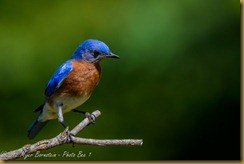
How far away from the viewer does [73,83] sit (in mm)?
3416

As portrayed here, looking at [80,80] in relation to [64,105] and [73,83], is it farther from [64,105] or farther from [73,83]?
[64,105]

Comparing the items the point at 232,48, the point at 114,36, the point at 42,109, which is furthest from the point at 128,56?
the point at 42,109

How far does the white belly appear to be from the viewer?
337 cm

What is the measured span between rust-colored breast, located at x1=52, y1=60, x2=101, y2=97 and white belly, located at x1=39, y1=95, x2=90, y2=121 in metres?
0.02

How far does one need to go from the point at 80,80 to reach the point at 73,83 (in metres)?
0.05

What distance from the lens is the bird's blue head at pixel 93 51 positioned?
124 inches

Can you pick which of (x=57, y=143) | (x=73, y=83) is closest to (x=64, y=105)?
(x=73, y=83)

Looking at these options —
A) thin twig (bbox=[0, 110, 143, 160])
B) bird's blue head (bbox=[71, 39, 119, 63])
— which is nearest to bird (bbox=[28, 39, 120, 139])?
bird's blue head (bbox=[71, 39, 119, 63])

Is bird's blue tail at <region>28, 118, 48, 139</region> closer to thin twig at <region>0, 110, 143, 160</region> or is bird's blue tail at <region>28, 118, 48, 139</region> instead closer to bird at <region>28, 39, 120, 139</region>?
bird at <region>28, 39, 120, 139</region>

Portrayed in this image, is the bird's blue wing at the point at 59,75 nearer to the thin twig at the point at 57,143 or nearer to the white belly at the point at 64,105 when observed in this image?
the white belly at the point at 64,105

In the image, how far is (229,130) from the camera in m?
5.45

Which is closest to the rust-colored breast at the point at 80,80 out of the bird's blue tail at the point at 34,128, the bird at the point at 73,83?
the bird at the point at 73,83

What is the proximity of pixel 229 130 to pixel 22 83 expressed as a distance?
73.2 inches

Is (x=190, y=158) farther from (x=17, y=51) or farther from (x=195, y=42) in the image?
(x=17, y=51)
